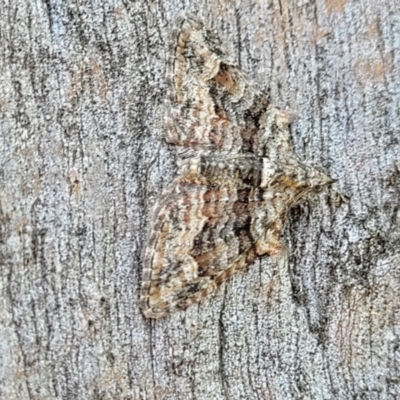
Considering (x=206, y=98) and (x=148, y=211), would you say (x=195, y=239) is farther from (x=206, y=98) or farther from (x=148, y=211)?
(x=206, y=98)

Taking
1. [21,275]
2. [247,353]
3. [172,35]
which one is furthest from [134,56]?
[247,353]

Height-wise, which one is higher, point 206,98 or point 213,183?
point 206,98

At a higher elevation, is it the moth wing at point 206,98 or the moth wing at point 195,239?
the moth wing at point 206,98

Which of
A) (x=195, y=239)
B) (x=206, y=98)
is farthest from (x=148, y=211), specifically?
(x=206, y=98)
